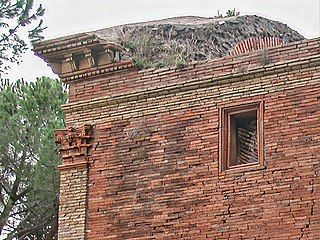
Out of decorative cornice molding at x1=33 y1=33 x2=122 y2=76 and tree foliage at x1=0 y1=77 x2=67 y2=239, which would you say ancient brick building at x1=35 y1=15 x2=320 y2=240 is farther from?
tree foliage at x1=0 y1=77 x2=67 y2=239

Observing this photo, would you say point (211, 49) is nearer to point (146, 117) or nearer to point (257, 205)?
point (146, 117)

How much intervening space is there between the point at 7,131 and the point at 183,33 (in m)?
8.73

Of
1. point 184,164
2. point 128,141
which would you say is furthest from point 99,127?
point 184,164

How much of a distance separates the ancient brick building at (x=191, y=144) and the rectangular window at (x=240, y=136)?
0.02 metres

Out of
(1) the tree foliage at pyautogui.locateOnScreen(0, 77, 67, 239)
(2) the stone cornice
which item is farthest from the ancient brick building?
(1) the tree foliage at pyautogui.locateOnScreen(0, 77, 67, 239)

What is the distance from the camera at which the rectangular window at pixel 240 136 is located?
1675 centimetres

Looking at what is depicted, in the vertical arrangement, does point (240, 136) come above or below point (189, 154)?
above

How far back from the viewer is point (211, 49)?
741 inches

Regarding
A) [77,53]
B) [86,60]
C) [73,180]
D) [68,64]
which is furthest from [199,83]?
[73,180]

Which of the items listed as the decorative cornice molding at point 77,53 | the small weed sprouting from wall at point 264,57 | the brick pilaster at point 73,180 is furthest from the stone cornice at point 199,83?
the decorative cornice molding at point 77,53

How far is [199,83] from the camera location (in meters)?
17.3

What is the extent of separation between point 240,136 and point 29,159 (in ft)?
35.0

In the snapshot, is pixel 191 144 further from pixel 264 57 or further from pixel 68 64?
pixel 68 64

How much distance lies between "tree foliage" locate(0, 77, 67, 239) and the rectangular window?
9845mm
